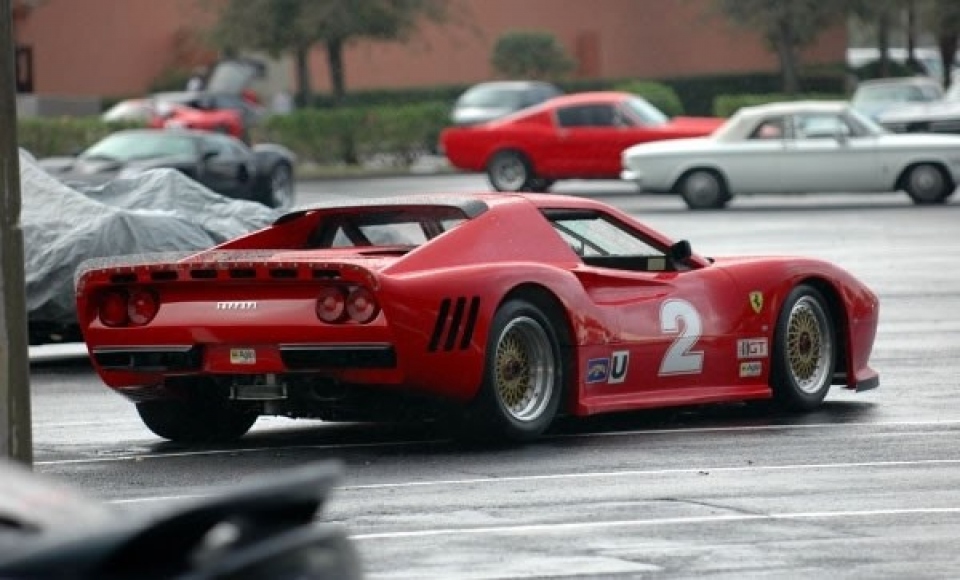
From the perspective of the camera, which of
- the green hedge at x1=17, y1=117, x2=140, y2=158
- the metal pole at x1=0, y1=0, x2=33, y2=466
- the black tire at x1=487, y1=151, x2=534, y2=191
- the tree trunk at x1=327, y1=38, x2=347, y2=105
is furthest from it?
the tree trunk at x1=327, y1=38, x2=347, y2=105

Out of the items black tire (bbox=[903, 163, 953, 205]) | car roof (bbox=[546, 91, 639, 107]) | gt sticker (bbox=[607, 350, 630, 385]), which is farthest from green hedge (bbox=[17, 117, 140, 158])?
gt sticker (bbox=[607, 350, 630, 385])

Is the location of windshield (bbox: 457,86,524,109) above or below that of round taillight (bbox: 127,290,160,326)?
below

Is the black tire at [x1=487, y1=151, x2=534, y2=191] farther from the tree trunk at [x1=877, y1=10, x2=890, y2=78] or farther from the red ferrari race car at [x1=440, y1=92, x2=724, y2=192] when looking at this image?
the tree trunk at [x1=877, y1=10, x2=890, y2=78]

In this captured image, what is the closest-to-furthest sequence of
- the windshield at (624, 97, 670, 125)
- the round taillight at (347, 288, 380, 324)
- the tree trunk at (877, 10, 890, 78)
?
1. the round taillight at (347, 288, 380, 324)
2. the windshield at (624, 97, 670, 125)
3. the tree trunk at (877, 10, 890, 78)

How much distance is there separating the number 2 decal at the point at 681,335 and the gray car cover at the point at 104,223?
4.31 m

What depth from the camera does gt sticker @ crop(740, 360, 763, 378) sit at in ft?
39.8

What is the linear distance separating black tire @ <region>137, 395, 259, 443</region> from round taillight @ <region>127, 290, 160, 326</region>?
530 mm

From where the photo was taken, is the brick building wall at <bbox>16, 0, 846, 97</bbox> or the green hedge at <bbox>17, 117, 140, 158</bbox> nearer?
the green hedge at <bbox>17, 117, 140, 158</bbox>

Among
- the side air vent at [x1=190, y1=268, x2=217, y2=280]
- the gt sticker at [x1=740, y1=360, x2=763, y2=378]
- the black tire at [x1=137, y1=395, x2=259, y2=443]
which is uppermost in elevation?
the side air vent at [x1=190, y1=268, x2=217, y2=280]

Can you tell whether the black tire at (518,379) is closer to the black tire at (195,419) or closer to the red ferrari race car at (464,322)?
the red ferrari race car at (464,322)

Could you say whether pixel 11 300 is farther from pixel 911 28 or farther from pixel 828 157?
pixel 911 28

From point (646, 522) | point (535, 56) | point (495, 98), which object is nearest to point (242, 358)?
point (646, 522)

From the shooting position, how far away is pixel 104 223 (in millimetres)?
15812

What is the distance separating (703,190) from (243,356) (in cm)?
2310
